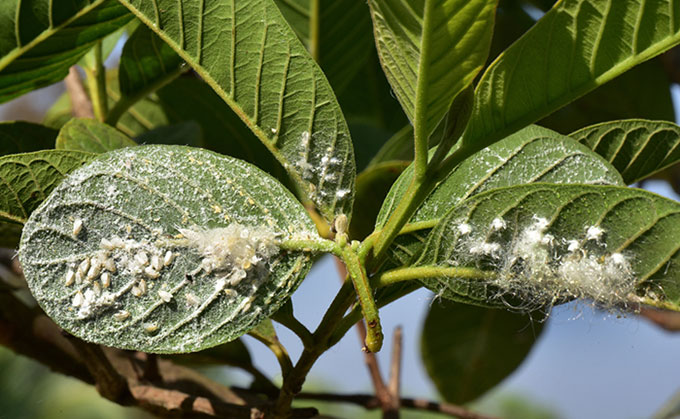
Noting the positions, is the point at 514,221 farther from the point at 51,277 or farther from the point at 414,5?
the point at 51,277

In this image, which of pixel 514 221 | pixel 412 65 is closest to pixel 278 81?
pixel 412 65

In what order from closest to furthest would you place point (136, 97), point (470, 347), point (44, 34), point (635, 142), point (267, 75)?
1. point (267, 75)
2. point (635, 142)
3. point (44, 34)
4. point (136, 97)
5. point (470, 347)

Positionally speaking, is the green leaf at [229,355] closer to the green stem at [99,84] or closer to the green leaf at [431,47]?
the green stem at [99,84]

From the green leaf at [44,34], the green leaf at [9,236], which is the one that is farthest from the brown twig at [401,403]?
the green leaf at [44,34]

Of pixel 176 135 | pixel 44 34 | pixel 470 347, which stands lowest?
pixel 470 347

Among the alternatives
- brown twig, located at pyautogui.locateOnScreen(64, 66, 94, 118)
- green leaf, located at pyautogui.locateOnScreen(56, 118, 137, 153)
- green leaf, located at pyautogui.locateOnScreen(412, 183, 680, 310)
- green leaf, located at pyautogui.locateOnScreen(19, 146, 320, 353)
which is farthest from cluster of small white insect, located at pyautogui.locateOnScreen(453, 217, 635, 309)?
brown twig, located at pyautogui.locateOnScreen(64, 66, 94, 118)

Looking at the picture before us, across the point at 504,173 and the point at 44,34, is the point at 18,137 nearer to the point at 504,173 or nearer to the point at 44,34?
the point at 44,34

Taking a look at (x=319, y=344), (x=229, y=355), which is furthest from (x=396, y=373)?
(x=319, y=344)
